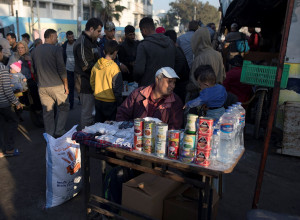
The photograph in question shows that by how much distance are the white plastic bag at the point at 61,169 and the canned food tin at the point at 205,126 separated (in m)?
1.85

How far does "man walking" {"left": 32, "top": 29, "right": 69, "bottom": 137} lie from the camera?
204 inches

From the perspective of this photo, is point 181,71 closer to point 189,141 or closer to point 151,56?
point 151,56

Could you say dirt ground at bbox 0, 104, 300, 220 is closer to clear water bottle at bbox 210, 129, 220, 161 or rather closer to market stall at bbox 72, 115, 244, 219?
market stall at bbox 72, 115, 244, 219

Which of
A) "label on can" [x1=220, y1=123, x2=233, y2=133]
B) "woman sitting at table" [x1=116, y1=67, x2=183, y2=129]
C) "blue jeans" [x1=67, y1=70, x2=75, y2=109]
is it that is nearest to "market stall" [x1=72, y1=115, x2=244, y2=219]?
"label on can" [x1=220, y1=123, x2=233, y2=133]

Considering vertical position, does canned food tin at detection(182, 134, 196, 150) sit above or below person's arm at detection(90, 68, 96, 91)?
below

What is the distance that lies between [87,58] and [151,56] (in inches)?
44.0

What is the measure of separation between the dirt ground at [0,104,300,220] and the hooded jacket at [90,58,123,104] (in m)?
1.16

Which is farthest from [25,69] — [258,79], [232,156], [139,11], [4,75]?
[139,11]

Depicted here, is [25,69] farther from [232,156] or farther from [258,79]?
[232,156]

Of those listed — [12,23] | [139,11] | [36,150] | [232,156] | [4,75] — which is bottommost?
[36,150]

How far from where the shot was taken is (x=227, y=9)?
23.1 ft

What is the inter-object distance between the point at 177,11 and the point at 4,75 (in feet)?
231

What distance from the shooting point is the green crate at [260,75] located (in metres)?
5.04

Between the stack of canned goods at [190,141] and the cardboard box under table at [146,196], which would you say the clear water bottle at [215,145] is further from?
the cardboard box under table at [146,196]
